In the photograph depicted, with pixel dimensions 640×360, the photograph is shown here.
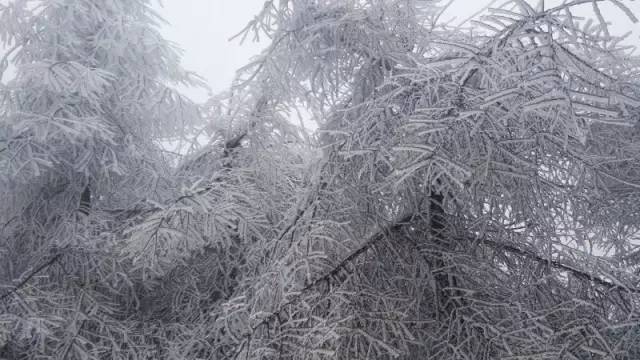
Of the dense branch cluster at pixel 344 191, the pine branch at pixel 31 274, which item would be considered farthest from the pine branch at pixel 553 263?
the pine branch at pixel 31 274

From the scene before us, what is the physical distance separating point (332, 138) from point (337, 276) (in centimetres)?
96

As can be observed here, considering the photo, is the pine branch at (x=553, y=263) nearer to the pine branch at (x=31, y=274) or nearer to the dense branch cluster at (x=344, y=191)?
the dense branch cluster at (x=344, y=191)

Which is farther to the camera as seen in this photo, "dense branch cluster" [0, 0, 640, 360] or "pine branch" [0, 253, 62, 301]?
"pine branch" [0, 253, 62, 301]

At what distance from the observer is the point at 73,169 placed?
5137 mm

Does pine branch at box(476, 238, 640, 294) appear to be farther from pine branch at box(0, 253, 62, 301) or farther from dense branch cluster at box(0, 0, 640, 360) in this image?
pine branch at box(0, 253, 62, 301)

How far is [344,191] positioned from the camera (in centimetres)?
284

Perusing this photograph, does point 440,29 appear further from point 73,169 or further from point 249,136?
point 73,169

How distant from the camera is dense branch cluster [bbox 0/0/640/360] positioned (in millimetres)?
2186

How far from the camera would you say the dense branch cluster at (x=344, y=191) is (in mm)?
2186

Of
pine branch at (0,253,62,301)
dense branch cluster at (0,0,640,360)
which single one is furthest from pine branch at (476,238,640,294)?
pine branch at (0,253,62,301)

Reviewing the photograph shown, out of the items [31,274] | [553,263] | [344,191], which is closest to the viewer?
[553,263]

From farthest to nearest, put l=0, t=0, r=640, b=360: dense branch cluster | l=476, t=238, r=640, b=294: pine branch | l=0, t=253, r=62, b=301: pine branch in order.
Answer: l=0, t=253, r=62, b=301: pine branch → l=476, t=238, r=640, b=294: pine branch → l=0, t=0, r=640, b=360: dense branch cluster

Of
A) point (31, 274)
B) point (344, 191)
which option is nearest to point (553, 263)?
point (344, 191)

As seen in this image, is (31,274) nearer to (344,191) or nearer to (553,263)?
(344,191)
